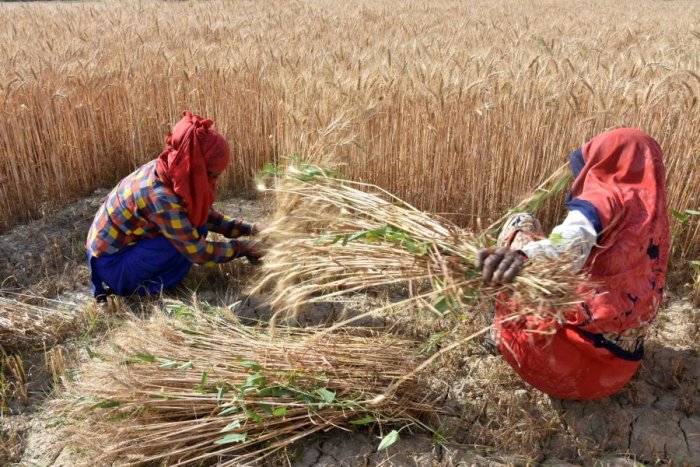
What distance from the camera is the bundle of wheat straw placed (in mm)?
1665

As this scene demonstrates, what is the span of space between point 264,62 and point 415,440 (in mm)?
3178

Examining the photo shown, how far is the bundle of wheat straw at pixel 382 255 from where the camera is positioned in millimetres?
1665

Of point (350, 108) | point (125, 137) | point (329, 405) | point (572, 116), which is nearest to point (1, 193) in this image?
point (125, 137)

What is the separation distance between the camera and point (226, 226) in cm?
319

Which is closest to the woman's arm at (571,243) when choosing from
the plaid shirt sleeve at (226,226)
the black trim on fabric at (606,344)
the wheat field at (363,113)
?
the black trim on fabric at (606,344)

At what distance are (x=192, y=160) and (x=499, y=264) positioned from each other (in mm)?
1541

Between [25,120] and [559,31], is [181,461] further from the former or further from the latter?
[559,31]

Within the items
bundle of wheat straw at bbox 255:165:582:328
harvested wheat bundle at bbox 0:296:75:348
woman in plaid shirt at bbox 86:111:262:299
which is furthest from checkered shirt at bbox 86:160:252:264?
bundle of wheat straw at bbox 255:165:582:328

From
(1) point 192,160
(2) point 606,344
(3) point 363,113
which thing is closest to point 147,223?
(1) point 192,160

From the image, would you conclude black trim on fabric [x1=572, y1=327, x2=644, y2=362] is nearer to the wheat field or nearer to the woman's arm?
the woman's arm

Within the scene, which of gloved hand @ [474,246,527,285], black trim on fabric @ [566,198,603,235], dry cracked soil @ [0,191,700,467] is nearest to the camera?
gloved hand @ [474,246,527,285]

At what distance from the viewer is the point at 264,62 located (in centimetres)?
440

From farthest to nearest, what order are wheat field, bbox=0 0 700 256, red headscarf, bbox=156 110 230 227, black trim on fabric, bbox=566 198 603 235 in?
wheat field, bbox=0 0 700 256
red headscarf, bbox=156 110 230 227
black trim on fabric, bbox=566 198 603 235

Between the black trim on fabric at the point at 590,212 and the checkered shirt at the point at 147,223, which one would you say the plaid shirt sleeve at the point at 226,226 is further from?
the black trim on fabric at the point at 590,212
